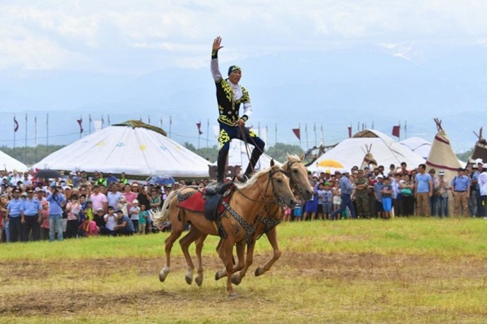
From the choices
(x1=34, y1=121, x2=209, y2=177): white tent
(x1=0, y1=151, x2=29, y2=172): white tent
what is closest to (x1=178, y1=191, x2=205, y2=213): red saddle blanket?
(x1=34, y1=121, x2=209, y2=177): white tent

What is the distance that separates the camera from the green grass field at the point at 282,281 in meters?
15.6

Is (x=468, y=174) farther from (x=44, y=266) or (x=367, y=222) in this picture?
(x=44, y=266)

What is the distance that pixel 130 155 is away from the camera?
5547 cm

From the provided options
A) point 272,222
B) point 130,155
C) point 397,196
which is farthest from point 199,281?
point 130,155

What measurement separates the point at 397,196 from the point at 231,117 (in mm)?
16855

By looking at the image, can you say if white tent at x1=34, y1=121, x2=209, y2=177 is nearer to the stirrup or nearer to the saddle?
the saddle

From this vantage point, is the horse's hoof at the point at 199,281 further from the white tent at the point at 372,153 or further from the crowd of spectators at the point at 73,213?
the white tent at the point at 372,153

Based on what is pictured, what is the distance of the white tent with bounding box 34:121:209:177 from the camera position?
54938 millimetres

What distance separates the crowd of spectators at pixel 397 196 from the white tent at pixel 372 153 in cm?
1807

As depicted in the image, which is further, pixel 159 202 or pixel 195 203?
pixel 159 202

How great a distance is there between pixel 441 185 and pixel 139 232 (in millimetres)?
9445

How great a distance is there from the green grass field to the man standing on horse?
2257mm

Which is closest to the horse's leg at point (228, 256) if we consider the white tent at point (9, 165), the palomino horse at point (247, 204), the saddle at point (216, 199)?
the palomino horse at point (247, 204)

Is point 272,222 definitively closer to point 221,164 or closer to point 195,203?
point 221,164
